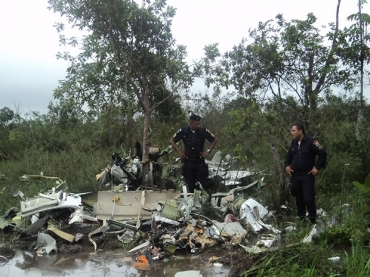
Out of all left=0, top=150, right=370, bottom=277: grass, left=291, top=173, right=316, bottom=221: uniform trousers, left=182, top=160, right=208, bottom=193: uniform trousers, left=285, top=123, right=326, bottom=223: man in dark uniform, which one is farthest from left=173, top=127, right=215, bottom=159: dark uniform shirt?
left=291, top=173, right=316, bottom=221: uniform trousers

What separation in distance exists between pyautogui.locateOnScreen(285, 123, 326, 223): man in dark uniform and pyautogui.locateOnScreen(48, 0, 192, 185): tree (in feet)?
8.71

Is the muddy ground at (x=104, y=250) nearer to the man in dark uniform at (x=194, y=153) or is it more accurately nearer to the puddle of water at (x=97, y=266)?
the puddle of water at (x=97, y=266)

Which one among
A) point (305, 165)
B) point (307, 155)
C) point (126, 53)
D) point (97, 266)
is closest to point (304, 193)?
point (305, 165)

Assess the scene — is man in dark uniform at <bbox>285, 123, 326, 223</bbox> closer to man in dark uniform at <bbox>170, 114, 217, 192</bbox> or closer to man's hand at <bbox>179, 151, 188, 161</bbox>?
man in dark uniform at <bbox>170, 114, 217, 192</bbox>

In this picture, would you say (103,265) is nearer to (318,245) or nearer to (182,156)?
(318,245)

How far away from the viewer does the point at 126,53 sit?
765 centimetres

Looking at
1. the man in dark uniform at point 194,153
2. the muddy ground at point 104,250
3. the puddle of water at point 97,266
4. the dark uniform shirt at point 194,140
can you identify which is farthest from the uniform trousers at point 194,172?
the puddle of water at point 97,266

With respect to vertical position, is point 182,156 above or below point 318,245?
above

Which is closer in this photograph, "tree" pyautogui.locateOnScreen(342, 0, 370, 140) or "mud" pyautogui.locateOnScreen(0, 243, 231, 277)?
"mud" pyautogui.locateOnScreen(0, 243, 231, 277)

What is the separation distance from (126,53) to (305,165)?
160 inches

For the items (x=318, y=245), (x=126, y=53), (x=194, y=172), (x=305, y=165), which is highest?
(x=126, y=53)

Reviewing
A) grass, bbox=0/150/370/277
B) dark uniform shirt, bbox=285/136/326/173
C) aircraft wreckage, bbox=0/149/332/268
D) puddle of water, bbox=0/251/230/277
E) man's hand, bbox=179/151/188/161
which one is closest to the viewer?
grass, bbox=0/150/370/277

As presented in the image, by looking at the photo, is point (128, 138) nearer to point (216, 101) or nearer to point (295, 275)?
point (216, 101)

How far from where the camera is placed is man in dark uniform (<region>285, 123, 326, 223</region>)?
5.58 metres
